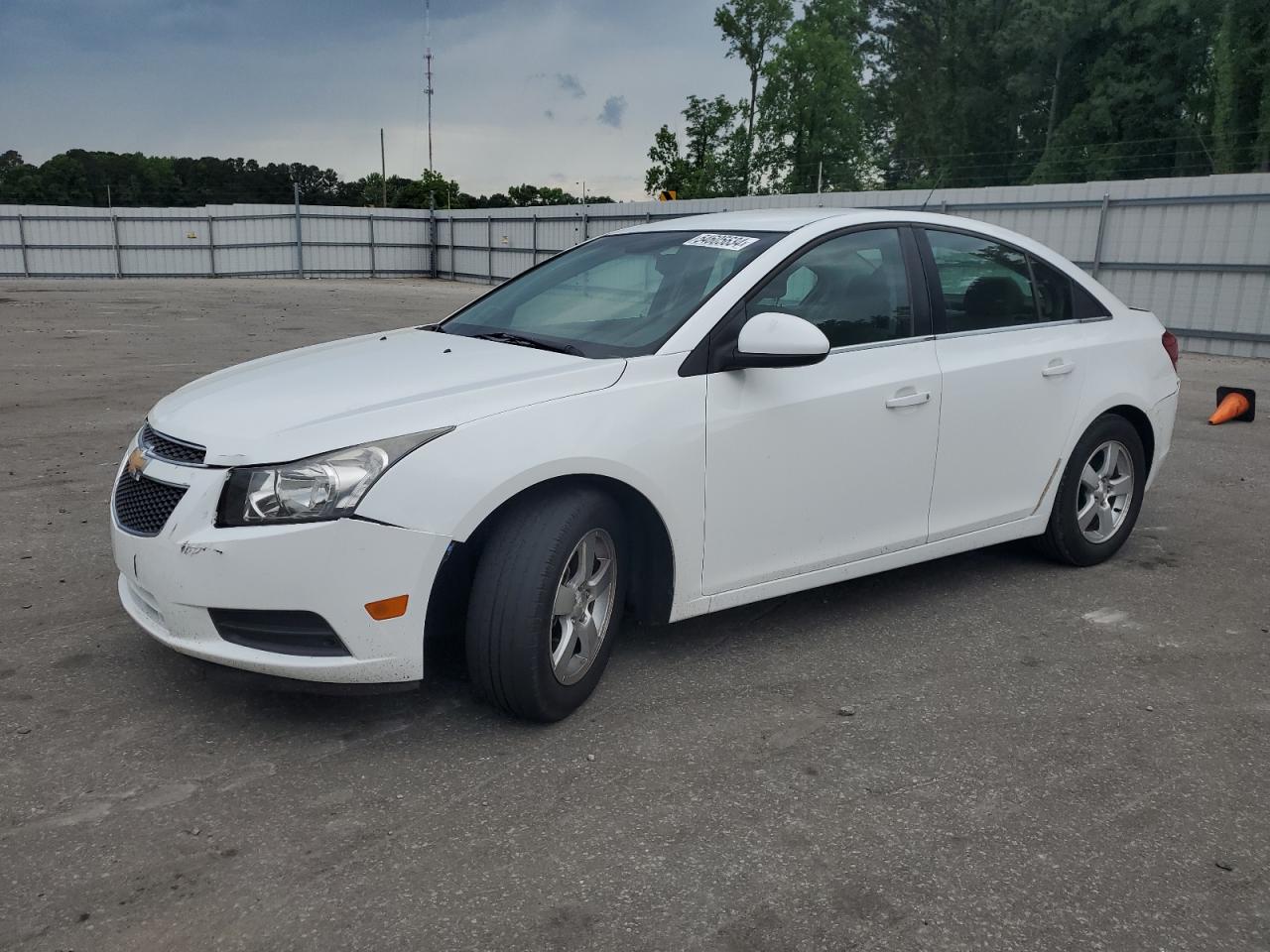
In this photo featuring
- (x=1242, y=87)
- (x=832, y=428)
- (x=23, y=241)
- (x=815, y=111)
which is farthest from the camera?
(x=815, y=111)

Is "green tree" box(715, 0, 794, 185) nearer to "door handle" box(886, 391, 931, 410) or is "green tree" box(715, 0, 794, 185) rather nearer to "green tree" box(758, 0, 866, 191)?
"green tree" box(758, 0, 866, 191)

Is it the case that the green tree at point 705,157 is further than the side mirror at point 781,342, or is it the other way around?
the green tree at point 705,157

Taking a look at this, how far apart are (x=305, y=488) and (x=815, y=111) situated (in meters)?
56.3

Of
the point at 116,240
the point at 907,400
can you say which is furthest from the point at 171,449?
the point at 116,240

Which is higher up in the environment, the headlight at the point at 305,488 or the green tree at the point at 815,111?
the green tree at the point at 815,111

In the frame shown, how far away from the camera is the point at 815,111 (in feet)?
182

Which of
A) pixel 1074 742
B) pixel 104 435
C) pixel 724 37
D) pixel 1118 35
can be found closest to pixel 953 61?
pixel 1118 35

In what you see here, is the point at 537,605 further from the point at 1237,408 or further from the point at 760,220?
the point at 1237,408

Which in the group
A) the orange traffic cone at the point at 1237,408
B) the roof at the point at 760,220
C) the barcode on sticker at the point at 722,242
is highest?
the roof at the point at 760,220

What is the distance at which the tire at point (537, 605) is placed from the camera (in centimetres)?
316

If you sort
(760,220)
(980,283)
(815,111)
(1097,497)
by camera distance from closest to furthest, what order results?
(760,220) < (980,283) < (1097,497) < (815,111)

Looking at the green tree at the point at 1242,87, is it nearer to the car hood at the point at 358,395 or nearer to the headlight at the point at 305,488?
the car hood at the point at 358,395

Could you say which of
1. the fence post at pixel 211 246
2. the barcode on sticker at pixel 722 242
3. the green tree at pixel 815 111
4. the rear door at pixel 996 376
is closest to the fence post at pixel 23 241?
the fence post at pixel 211 246

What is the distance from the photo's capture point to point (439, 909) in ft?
8.18
